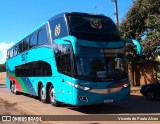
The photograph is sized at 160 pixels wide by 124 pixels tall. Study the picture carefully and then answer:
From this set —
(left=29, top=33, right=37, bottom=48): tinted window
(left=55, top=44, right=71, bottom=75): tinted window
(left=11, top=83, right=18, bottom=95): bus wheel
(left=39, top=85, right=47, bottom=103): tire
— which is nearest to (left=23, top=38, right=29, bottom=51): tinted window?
(left=29, top=33, right=37, bottom=48): tinted window

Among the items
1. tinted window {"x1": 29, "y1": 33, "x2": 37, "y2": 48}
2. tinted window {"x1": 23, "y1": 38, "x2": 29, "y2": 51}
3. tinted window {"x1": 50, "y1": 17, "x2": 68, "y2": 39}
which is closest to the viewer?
tinted window {"x1": 50, "y1": 17, "x2": 68, "y2": 39}

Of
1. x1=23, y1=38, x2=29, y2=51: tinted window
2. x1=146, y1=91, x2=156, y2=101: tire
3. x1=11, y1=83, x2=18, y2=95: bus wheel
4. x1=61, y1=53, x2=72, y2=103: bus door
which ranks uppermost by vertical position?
x1=23, y1=38, x2=29, y2=51: tinted window

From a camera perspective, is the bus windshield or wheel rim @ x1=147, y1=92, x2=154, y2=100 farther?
wheel rim @ x1=147, y1=92, x2=154, y2=100

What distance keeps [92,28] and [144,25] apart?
587 inches

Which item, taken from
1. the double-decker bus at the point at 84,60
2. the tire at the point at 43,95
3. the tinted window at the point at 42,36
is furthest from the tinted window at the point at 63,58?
the tire at the point at 43,95

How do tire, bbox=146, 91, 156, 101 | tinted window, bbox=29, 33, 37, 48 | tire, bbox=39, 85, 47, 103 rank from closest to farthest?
tire, bbox=39, 85, 47, 103 → tinted window, bbox=29, 33, 37, 48 → tire, bbox=146, 91, 156, 101

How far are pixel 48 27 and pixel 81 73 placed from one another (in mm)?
3934

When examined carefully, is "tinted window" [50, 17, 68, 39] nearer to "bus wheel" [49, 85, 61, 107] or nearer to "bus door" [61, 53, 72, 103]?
"bus door" [61, 53, 72, 103]

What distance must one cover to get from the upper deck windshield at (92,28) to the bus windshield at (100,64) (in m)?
0.57

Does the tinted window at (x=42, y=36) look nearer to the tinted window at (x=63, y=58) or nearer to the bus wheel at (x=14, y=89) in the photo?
the tinted window at (x=63, y=58)

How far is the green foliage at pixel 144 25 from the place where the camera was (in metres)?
24.6

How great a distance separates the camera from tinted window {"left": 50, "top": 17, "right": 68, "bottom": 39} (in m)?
14.4

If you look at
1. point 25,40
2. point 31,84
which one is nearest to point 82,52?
point 31,84

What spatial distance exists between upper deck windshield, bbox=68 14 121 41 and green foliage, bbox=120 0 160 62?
30.8ft
